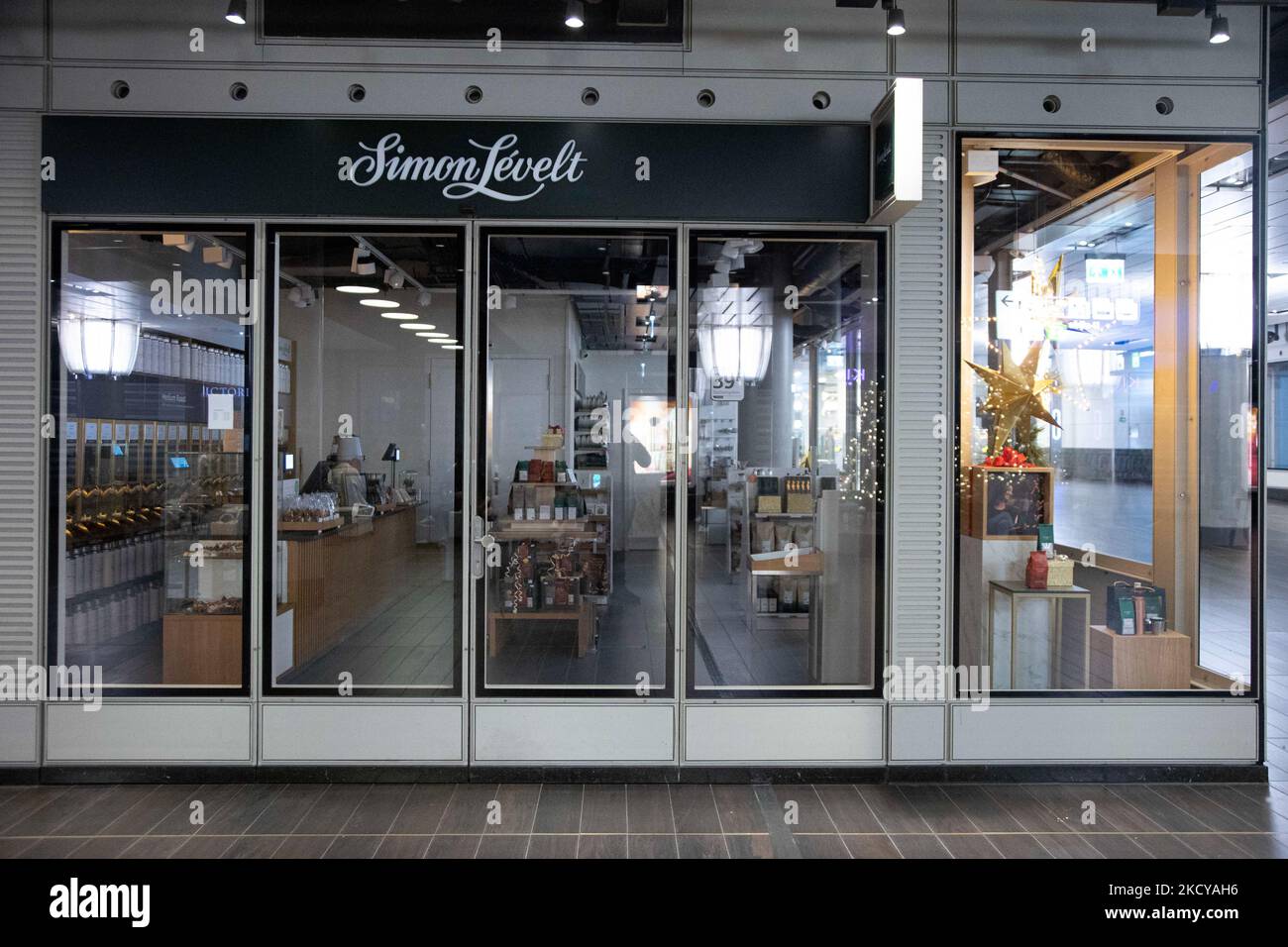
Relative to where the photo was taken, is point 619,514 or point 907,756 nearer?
point 907,756

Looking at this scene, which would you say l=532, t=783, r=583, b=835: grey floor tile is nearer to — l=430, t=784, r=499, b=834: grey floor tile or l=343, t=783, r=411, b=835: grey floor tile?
l=430, t=784, r=499, b=834: grey floor tile

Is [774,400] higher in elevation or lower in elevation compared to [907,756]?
higher

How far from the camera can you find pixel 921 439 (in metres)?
4.20

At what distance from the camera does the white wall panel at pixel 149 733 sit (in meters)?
4.11

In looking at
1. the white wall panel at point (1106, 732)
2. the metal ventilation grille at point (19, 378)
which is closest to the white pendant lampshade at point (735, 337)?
the white wall panel at point (1106, 732)

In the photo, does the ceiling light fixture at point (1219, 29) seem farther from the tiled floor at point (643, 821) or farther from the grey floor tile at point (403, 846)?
the grey floor tile at point (403, 846)

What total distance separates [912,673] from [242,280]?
3912 millimetres

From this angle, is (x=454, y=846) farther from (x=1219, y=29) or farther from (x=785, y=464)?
(x=1219, y=29)

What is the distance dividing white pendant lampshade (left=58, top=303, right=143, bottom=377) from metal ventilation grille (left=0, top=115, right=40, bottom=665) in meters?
0.15

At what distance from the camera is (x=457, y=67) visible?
414cm

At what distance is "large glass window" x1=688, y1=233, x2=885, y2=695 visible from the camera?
4305mm

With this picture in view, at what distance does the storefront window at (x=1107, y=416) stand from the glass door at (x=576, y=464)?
5.22 ft

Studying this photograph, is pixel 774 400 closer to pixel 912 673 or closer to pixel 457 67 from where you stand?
pixel 912 673
